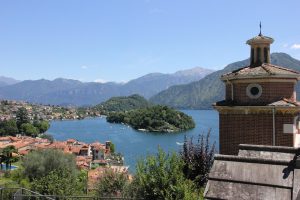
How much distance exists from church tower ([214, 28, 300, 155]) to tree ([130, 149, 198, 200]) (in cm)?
175

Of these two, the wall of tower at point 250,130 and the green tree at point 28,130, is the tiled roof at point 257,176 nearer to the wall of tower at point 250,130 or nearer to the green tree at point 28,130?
the wall of tower at point 250,130

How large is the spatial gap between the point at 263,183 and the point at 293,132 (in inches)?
324

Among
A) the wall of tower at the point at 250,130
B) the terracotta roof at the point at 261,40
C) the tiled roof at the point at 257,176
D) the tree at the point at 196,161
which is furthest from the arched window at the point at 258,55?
the tiled roof at the point at 257,176

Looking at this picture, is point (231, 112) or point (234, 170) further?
point (231, 112)

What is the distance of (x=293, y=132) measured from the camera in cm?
1204

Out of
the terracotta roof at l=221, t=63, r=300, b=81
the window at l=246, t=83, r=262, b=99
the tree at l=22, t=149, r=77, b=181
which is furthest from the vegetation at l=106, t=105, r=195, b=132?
the window at l=246, t=83, r=262, b=99

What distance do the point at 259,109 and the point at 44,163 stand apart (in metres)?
24.9

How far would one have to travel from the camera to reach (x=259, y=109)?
12203 millimetres

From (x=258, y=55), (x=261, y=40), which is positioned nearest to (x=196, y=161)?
(x=258, y=55)

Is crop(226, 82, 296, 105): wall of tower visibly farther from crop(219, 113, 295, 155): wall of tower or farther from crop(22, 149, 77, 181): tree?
crop(22, 149, 77, 181): tree

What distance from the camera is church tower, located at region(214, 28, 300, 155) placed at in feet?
39.5

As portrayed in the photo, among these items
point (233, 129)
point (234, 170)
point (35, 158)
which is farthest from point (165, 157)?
point (35, 158)

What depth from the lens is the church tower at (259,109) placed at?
474 inches

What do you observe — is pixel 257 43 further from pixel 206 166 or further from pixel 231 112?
pixel 206 166
